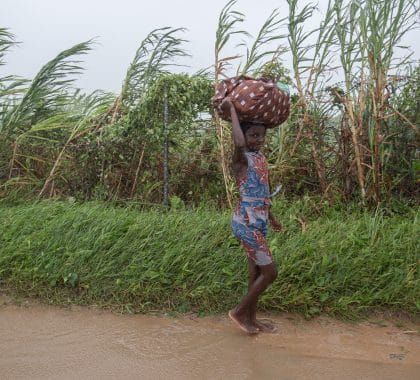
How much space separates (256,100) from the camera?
2820 mm

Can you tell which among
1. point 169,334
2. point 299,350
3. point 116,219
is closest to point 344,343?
point 299,350

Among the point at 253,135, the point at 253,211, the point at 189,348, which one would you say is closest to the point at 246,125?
the point at 253,135

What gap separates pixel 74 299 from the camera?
3.37 metres

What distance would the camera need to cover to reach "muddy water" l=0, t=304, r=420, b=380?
254cm

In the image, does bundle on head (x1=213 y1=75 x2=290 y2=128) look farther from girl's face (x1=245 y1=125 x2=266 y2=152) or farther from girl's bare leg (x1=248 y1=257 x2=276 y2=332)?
girl's bare leg (x1=248 y1=257 x2=276 y2=332)

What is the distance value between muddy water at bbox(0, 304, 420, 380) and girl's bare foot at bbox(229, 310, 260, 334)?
5 centimetres

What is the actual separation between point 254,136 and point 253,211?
448 millimetres

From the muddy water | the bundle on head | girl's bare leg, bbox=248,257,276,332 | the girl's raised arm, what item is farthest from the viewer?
girl's bare leg, bbox=248,257,276,332

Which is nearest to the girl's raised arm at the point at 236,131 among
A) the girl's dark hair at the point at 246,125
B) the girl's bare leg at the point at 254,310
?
the girl's dark hair at the point at 246,125

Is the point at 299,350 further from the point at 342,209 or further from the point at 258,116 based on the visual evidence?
the point at 342,209

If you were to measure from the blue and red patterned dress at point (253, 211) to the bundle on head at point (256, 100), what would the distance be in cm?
23

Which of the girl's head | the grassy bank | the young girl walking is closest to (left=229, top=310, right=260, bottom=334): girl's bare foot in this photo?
the young girl walking

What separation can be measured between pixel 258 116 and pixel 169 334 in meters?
1.44

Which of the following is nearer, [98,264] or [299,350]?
[299,350]
